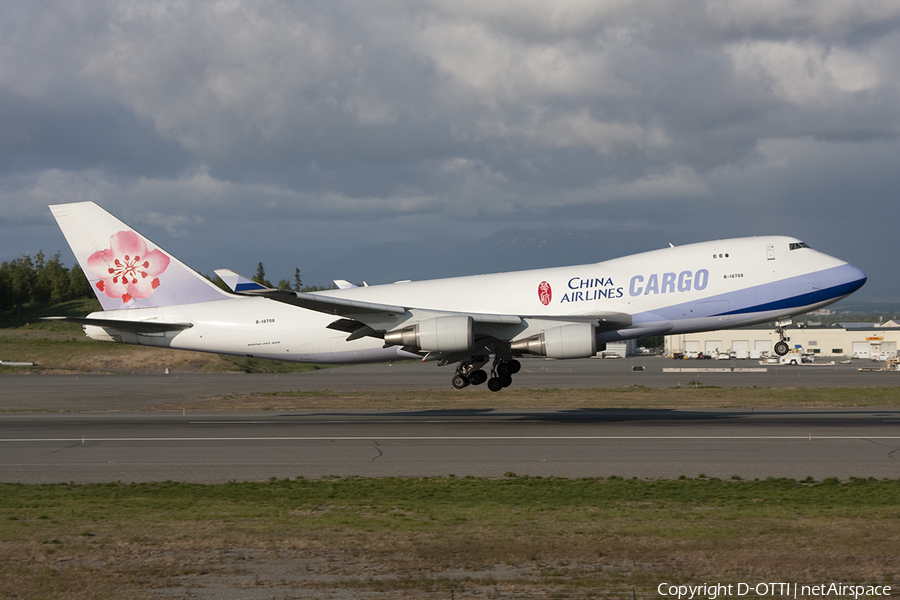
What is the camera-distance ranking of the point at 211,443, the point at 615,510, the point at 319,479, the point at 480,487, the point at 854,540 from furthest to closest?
the point at 211,443
the point at 319,479
the point at 480,487
the point at 615,510
the point at 854,540

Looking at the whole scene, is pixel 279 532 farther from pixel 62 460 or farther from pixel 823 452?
pixel 823 452

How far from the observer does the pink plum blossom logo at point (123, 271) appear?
35906 mm

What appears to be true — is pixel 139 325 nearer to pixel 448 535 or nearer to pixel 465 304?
pixel 465 304

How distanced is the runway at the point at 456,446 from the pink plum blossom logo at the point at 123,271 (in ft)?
19.3

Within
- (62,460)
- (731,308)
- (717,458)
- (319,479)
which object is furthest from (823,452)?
(62,460)

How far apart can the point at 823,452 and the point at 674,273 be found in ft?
35.3

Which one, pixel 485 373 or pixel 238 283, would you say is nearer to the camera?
pixel 238 283

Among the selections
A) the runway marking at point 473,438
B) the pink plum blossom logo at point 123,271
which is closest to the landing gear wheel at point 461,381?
the runway marking at point 473,438

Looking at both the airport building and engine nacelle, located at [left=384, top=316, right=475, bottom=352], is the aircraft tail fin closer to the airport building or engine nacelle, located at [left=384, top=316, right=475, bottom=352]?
engine nacelle, located at [left=384, top=316, right=475, bottom=352]

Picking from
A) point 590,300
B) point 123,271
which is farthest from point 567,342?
point 123,271

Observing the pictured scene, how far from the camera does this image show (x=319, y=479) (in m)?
19.6

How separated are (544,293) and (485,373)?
189 inches

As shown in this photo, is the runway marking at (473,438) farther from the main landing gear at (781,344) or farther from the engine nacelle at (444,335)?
the main landing gear at (781,344)

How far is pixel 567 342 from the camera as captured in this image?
30219 millimetres
